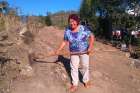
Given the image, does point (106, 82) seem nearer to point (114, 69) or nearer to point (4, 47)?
point (114, 69)

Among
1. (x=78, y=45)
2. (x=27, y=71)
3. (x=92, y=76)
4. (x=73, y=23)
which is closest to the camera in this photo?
(x=73, y=23)

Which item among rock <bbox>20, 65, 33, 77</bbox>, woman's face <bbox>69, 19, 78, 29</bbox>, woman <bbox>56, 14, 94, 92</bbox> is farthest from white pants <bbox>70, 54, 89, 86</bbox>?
rock <bbox>20, 65, 33, 77</bbox>

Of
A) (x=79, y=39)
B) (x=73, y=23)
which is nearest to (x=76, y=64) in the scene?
(x=79, y=39)

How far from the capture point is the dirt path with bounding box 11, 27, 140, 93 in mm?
8055

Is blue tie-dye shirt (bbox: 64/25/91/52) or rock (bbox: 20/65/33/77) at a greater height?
blue tie-dye shirt (bbox: 64/25/91/52)

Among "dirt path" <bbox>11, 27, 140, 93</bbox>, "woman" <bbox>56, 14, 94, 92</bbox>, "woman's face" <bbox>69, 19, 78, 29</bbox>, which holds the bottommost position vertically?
"dirt path" <bbox>11, 27, 140, 93</bbox>

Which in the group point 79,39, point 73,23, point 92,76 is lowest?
point 92,76

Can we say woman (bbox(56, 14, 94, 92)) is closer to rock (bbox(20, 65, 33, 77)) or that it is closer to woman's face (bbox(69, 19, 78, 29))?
woman's face (bbox(69, 19, 78, 29))

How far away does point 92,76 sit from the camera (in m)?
9.01

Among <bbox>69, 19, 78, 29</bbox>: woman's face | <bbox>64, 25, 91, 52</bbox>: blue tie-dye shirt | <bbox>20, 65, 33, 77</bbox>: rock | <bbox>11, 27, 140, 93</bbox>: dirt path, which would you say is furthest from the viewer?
<bbox>20, 65, 33, 77</bbox>: rock

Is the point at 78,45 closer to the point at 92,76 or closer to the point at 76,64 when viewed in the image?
the point at 76,64

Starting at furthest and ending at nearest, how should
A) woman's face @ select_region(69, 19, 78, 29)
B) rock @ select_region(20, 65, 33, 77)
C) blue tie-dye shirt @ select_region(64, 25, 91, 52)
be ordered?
rock @ select_region(20, 65, 33, 77) < blue tie-dye shirt @ select_region(64, 25, 91, 52) < woman's face @ select_region(69, 19, 78, 29)

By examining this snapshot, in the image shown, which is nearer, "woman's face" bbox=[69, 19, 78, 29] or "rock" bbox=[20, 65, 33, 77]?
"woman's face" bbox=[69, 19, 78, 29]

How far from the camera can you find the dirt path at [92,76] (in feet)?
26.4
